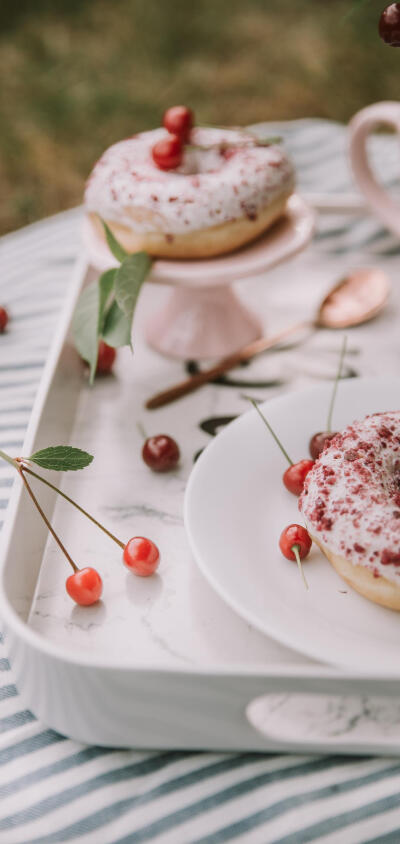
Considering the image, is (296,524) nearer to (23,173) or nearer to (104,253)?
(104,253)

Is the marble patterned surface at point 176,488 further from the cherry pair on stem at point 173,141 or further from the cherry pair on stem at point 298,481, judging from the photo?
the cherry pair on stem at point 173,141

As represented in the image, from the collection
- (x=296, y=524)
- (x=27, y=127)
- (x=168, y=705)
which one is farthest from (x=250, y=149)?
(x=27, y=127)

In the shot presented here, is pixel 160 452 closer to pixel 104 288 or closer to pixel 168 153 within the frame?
pixel 104 288

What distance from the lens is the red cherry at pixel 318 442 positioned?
910mm

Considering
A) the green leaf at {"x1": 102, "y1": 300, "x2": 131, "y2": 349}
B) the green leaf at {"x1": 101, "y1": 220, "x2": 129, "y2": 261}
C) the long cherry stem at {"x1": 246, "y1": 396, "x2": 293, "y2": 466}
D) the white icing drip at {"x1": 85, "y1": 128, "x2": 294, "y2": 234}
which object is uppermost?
the white icing drip at {"x1": 85, "y1": 128, "x2": 294, "y2": 234}

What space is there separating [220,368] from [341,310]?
234 mm

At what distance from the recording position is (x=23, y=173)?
8.15 ft

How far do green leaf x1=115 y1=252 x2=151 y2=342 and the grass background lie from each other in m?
1.40

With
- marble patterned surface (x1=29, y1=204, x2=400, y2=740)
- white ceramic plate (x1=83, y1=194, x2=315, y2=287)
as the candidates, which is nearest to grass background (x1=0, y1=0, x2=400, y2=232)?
marble patterned surface (x1=29, y1=204, x2=400, y2=740)

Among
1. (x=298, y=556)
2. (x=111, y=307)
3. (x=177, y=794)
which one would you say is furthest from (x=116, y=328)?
(x=177, y=794)

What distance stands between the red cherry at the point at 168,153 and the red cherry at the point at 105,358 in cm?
25

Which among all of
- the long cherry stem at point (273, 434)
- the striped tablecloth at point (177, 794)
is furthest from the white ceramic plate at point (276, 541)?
the striped tablecloth at point (177, 794)

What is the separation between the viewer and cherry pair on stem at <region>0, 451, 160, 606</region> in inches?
30.7

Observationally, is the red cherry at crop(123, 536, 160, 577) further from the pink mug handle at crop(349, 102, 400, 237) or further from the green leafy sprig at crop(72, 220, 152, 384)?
the pink mug handle at crop(349, 102, 400, 237)
